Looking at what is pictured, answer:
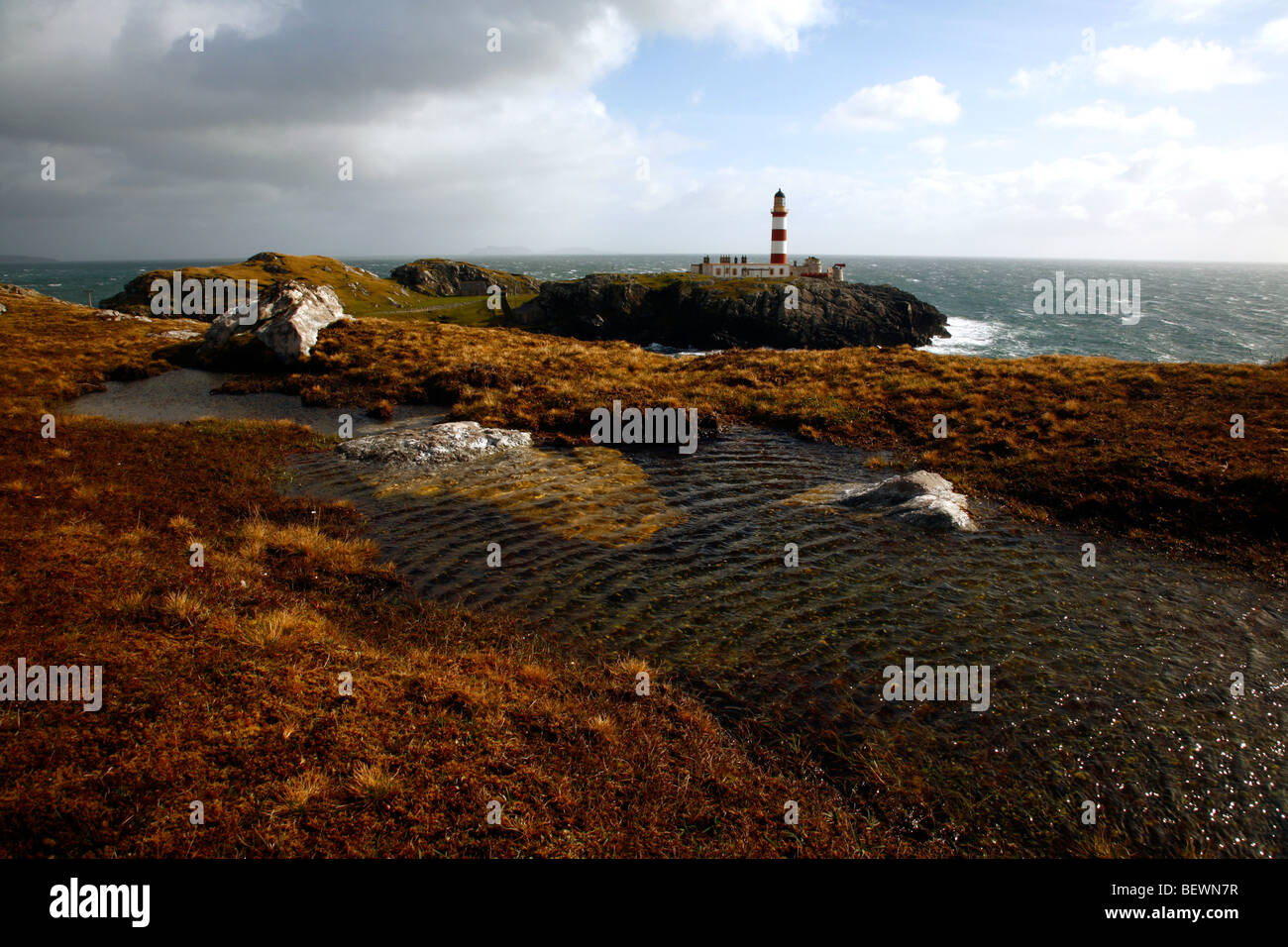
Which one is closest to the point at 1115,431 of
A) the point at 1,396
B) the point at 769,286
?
the point at 1,396

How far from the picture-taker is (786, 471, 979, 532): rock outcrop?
52.2 ft

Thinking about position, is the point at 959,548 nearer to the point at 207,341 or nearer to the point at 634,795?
the point at 634,795

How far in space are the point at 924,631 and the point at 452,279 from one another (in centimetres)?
14972

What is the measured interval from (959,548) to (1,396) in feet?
127

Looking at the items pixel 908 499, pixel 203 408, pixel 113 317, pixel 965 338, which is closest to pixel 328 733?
pixel 908 499

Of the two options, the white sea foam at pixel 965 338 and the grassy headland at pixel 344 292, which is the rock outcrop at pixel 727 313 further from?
the grassy headland at pixel 344 292

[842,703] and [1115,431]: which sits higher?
[1115,431]

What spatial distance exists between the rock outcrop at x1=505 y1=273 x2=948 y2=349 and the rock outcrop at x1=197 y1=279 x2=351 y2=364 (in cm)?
6396

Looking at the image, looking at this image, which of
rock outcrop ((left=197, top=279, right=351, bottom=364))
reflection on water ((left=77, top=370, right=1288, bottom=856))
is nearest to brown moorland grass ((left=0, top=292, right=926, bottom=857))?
reflection on water ((left=77, top=370, right=1288, bottom=856))

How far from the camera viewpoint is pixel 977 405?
84.3ft

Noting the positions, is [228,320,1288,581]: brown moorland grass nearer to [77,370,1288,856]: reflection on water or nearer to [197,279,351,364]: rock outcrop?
[197,279,351,364]: rock outcrop

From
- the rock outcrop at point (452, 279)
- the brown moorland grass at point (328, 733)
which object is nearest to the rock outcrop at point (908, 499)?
the brown moorland grass at point (328, 733)
